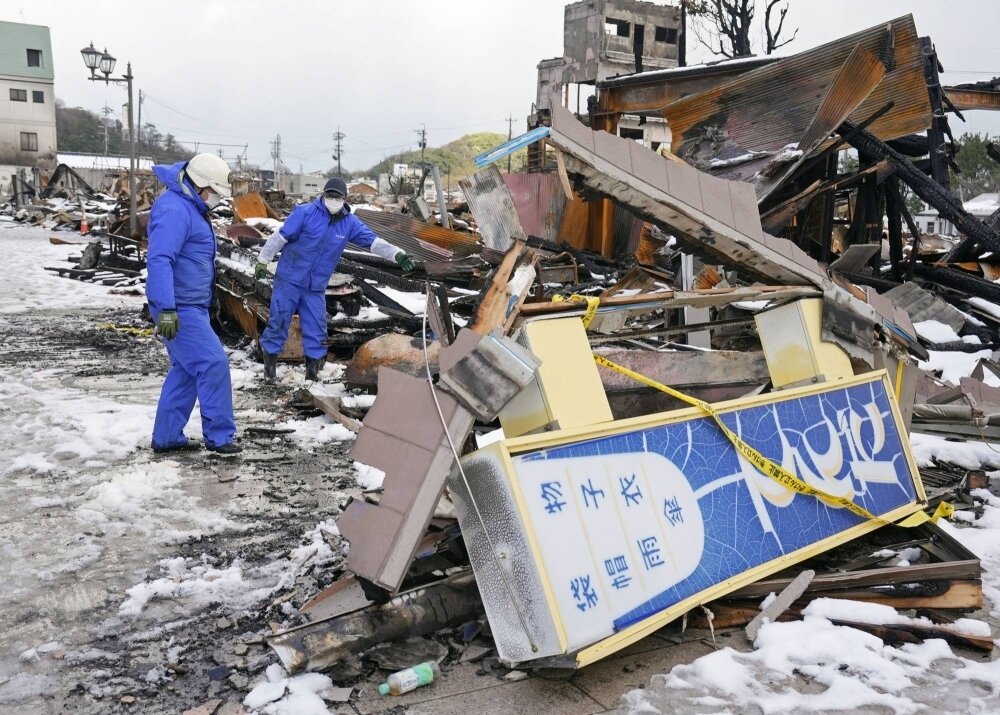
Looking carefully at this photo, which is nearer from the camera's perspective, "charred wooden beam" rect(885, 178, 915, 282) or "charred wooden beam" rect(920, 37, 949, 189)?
"charred wooden beam" rect(920, 37, 949, 189)

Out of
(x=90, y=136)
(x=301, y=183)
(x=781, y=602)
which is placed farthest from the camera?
(x=90, y=136)

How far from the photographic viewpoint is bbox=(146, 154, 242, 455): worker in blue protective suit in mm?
5305

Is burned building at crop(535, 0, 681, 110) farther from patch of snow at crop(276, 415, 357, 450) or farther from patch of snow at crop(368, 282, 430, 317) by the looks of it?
patch of snow at crop(276, 415, 357, 450)

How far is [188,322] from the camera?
213 inches

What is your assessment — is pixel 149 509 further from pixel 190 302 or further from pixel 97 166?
pixel 97 166

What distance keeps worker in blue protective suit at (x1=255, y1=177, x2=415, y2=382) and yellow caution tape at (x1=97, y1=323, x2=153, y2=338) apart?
10.4 ft

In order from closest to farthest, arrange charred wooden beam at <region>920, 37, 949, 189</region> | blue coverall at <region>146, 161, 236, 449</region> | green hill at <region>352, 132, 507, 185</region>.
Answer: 1. blue coverall at <region>146, 161, 236, 449</region>
2. charred wooden beam at <region>920, 37, 949, 189</region>
3. green hill at <region>352, 132, 507, 185</region>

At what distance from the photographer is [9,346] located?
9.04m

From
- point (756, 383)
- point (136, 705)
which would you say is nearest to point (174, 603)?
point (136, 705)

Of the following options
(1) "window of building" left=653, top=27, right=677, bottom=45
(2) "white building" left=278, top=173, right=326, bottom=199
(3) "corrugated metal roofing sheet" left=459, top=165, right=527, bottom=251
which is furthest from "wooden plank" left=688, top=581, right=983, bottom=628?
(2) "white building" left=278, top=173, right=326, bottom=199

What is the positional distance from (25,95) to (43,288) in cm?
6615

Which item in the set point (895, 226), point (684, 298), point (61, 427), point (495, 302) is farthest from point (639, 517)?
point (895, 226)

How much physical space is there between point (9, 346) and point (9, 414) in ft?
10.9

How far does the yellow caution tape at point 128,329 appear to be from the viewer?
32.9 ft
